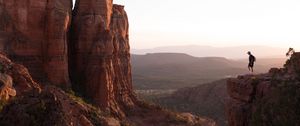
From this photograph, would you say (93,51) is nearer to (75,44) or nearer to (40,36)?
(75,44)

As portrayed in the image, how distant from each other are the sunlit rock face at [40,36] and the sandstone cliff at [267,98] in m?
19.6

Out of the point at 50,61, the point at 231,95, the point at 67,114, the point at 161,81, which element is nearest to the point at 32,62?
the point at 50,61

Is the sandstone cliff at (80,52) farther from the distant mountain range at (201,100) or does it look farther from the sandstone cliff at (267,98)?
the distant mountain range at (201,100)

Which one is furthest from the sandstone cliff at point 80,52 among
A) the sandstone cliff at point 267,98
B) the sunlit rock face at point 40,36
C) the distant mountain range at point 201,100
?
the distant mountain range at point 201,100

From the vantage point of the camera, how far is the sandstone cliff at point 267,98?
17.2 metres

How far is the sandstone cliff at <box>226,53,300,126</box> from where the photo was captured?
679 inches

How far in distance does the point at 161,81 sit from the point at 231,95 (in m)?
94.6

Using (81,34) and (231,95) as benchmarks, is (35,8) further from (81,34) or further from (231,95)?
(231,95)

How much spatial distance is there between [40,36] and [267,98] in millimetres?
23046

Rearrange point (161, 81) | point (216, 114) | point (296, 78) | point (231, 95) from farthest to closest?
point (161, 81) < point (216, 114) < point (231, 95) < point (296, 78)

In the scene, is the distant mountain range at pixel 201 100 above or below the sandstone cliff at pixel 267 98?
below

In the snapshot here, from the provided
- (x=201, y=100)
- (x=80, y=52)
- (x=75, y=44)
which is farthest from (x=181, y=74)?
(x=80, y=52)

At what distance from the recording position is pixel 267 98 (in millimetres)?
17828

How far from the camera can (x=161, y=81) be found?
376ft
